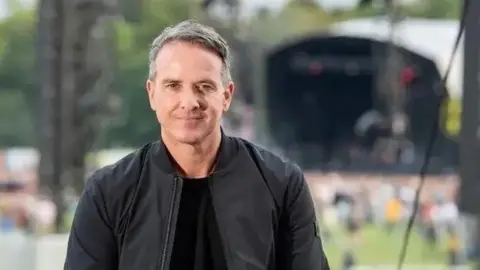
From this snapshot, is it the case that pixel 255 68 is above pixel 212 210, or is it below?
above

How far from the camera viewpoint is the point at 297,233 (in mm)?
726

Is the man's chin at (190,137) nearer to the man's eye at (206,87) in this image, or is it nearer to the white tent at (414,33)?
the man's eye at (206,87)

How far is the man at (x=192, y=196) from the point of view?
0.69m

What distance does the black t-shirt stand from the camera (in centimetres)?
72

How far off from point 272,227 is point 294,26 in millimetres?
1484

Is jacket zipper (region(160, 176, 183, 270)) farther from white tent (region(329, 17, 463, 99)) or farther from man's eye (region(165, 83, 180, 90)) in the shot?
white tent (region(329, 17, 463, 99))

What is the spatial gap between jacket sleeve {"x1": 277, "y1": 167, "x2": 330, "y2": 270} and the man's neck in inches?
3.1

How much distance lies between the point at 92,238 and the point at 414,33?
5.20ft

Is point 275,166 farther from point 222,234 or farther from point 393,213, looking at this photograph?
point 393,213

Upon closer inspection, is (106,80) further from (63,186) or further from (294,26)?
(294,26)

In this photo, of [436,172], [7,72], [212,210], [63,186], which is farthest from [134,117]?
[212,210]

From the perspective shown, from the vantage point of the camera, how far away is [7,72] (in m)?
2.11

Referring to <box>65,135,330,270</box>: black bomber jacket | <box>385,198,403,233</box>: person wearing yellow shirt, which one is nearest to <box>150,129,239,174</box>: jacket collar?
<box>65,135,330,270</box>: black bomber jacket

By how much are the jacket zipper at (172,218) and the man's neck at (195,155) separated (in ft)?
0.06
